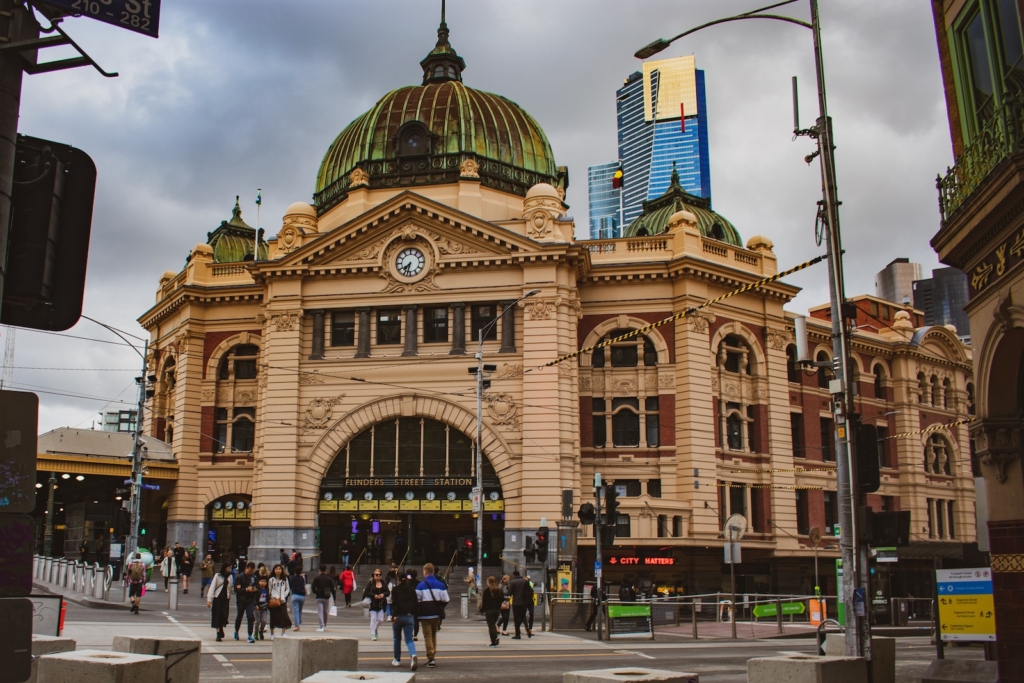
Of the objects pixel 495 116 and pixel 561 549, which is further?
pixel 495 116

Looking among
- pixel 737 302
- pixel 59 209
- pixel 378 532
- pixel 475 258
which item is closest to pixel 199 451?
pixel 378 532

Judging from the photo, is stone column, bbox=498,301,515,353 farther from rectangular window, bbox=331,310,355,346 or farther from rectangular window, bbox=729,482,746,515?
rectangular window, bbox=729,482,746,515

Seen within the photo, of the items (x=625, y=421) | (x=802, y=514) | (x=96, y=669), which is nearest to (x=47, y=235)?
(x=96, y=669)

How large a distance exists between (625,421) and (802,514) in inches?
448

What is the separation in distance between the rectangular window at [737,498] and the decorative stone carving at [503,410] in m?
11.4

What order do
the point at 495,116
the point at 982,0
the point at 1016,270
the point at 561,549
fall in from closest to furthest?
the point at 1016,270 < the point at 982,0 < the point at 561,549 < the point at 495,116

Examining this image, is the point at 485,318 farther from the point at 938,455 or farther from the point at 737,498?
the point at 938,455

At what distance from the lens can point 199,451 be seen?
53.8 m

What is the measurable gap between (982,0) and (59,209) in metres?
13.0

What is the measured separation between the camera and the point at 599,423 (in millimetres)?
49938

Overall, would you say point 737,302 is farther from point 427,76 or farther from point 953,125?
point 953,125

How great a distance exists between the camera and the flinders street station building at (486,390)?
4706cm

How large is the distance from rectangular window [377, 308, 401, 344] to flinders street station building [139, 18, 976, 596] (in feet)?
0.45

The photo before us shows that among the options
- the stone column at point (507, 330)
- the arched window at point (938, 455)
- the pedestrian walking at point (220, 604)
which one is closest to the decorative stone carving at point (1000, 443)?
the pedestrian walking at point (220, 604)
